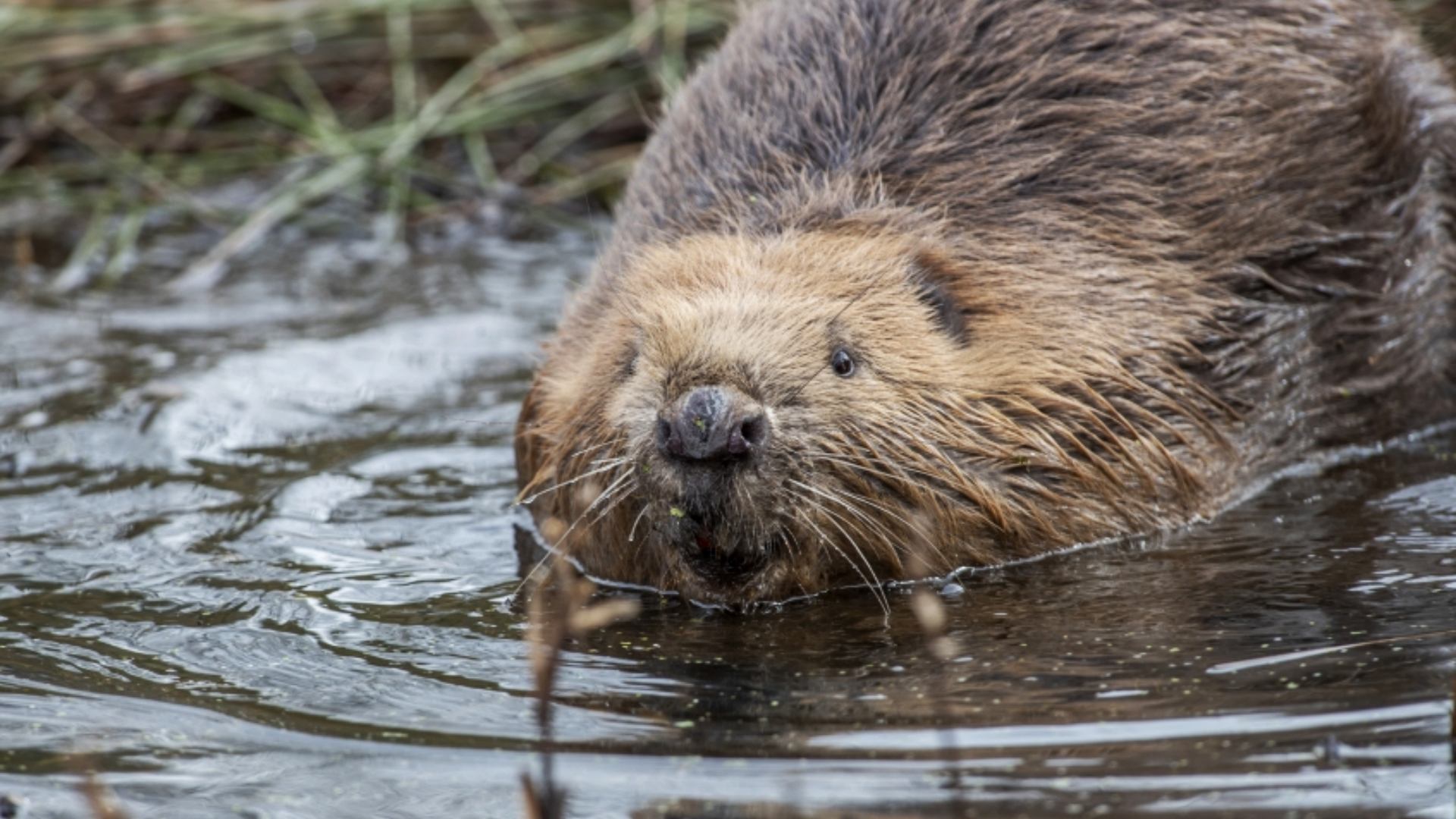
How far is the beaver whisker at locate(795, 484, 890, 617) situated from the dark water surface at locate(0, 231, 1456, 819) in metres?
0.04

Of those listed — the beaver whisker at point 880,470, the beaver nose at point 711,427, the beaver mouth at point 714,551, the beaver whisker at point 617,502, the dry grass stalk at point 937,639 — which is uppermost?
the beaver nose at point 711,427

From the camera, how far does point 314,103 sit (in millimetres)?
7738

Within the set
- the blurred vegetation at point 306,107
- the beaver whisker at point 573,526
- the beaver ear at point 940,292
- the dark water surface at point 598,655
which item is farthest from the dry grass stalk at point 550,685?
the blurred vegetation at point 306,107

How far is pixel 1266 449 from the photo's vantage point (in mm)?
→ 4570

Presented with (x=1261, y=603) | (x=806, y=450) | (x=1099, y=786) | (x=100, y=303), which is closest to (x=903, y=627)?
(x=806, y=450)

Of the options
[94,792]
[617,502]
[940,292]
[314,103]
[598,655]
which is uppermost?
[314,103]

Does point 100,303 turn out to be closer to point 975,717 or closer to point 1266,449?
point 1266,449

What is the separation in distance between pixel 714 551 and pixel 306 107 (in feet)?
15.3

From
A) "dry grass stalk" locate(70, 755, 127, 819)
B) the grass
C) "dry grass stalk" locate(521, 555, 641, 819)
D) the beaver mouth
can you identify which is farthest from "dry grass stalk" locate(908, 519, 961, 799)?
the grass

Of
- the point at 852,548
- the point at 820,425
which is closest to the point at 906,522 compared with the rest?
the point at 852,548

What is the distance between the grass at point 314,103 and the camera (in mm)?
7430

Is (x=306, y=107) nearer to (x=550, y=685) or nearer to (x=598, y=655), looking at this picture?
(x=598, y=655)

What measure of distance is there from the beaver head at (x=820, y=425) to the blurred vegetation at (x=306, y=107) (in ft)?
10.4

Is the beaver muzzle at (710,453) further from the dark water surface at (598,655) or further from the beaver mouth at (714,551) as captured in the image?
the dark water surface at (598,655)
